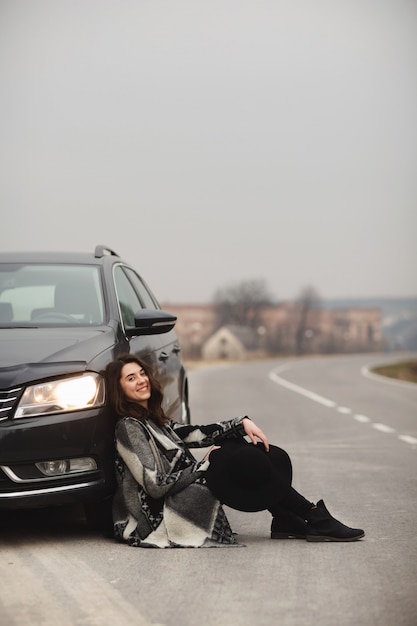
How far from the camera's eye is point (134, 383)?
21.0 feet

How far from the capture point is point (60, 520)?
7309mm

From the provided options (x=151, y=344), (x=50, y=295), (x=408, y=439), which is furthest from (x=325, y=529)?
(x=408, y=439)

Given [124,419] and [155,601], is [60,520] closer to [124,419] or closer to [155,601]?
[124,419]

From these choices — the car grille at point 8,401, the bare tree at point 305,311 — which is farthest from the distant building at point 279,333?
the car grille at point 8,401

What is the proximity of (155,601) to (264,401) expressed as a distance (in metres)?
18.8

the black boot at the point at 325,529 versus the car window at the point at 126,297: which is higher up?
the car window at the point at 126,297

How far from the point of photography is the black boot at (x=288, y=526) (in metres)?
6.46

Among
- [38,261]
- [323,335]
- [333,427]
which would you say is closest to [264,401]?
[333,427]

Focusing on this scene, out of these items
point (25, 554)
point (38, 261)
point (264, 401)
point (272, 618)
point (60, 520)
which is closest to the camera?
point (272, 618)

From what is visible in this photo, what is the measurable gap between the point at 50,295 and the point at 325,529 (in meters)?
2.37

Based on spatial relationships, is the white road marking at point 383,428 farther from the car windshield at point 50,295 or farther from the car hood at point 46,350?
the car hood at point 46,350

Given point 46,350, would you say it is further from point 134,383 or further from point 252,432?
point 252,432

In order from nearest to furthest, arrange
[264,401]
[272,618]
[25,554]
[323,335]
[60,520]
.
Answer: [272,618] → [25,554] → [60,520] → [264,401] → [323,335]

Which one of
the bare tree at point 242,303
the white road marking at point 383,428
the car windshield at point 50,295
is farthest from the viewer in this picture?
the bare tree at point 242,303
